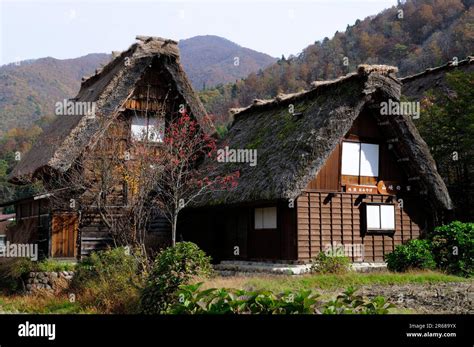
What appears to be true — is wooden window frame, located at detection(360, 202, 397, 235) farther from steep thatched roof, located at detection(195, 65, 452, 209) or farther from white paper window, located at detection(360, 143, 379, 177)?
steep thatched roof, located at detection(195, 65, 452, 209)

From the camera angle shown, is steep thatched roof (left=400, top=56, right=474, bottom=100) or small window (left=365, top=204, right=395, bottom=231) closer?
small window (left=365, top=204, right=395, bottom=231)

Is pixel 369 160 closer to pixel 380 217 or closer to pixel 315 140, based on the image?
pixel 380 217

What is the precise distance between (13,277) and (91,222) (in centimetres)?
308

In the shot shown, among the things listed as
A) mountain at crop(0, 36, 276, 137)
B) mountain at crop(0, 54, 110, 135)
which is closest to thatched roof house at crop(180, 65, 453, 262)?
mountain at crop(0, 36, 276, 137)

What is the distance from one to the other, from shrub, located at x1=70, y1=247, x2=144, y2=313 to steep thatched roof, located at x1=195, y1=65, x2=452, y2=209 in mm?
4080

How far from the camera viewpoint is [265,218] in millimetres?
18031

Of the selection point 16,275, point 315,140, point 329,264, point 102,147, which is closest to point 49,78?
point 102,147

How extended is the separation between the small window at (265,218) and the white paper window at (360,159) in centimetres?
262

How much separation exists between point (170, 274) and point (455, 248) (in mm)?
9695

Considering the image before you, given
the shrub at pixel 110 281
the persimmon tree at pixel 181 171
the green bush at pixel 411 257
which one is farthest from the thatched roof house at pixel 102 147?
the green bush at pixel 411 257

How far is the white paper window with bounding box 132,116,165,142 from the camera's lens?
67.7 ft

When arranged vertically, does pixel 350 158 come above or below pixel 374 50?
below

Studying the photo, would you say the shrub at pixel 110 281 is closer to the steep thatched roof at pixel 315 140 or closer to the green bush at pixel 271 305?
the steep thatched roof at pixel 315 140
